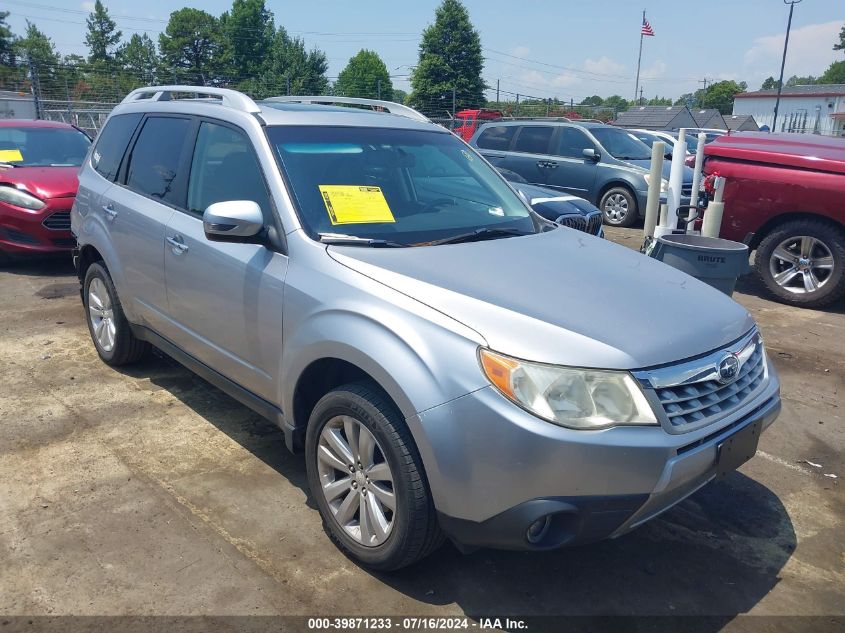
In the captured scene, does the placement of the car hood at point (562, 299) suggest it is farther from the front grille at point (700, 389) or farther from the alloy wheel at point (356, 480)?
the alloy wheel at point (356, 480)

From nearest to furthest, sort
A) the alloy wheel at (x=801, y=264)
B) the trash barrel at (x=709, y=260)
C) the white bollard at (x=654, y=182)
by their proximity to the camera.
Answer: the trash barrel at (x=709, y=260), the white bollard at (x=654, y=182), the alloy wheel at (x=801, y=264)

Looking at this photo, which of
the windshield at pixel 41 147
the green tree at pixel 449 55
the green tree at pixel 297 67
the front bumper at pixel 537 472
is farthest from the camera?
the green tree at pixel 449 55

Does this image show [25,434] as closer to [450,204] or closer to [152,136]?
[152,136]

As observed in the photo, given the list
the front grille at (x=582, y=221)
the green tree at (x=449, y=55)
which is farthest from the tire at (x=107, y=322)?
the green tree at (x=449, y=55)

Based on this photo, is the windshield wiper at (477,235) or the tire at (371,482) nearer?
the tire at (371,482)

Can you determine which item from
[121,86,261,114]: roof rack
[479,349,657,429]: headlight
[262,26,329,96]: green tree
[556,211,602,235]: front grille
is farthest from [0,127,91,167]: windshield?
[262,26,329,96]: green tree

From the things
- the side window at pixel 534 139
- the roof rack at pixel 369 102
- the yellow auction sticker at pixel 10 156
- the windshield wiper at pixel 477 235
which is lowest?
the windshield wiper at pixel 477 235

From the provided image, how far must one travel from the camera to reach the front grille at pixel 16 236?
749 cm

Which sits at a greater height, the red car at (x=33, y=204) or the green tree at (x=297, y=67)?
the green tree at (x=297, y=67)

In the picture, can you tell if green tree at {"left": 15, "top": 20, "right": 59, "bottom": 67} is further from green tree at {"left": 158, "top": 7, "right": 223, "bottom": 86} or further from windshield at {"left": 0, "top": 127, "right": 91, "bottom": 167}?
windshield at {"left": 0, "top": 127, "right": 91, "bottom": 167}

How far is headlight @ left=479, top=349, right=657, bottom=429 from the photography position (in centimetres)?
228

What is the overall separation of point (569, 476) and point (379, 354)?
2.61 feet

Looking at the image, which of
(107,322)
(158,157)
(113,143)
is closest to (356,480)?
(158,157)

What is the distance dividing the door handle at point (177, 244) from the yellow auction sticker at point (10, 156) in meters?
5.60
